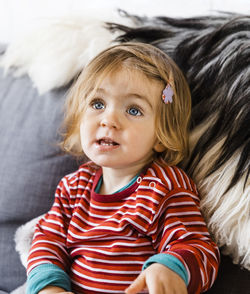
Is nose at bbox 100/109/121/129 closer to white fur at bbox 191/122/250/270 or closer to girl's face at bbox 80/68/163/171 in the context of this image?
girl's face at bbox 80/68/163/171

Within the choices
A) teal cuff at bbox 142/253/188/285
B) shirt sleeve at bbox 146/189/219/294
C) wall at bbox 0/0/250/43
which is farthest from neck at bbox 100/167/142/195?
wall at bbox 0/0/250/43

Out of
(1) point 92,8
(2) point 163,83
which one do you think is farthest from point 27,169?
(1) point 92,8

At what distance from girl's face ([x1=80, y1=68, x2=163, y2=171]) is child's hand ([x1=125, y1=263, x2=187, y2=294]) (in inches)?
9.1

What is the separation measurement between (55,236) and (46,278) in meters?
0.12

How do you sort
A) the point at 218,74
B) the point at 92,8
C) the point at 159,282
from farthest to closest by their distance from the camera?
the point at 92,8
the point at 218,74
the point at 159,282

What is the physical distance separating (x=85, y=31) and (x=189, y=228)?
0.60 metres

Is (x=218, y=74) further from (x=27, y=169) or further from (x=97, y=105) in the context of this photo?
(x=27, y=169)

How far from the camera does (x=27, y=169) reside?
108 centimetres

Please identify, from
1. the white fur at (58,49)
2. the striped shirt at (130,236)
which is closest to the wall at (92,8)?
the white fur at (58,49)

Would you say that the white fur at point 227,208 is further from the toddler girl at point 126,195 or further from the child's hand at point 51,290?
the child's hand at point 51,290

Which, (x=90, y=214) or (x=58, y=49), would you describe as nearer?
(x=90, y=214)

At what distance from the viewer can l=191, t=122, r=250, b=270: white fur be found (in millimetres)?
810

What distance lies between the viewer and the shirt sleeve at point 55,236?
2.91ft

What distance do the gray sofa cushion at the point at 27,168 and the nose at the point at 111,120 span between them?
258mm
